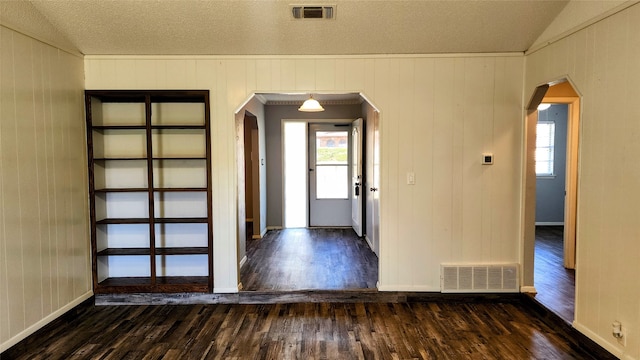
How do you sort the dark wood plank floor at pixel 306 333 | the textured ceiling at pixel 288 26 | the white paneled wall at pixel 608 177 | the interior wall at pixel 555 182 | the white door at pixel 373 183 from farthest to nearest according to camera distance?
the interior wall at pixel 555 182 → the white door at pixel 373 183 → the textured ceiling at pixel 288 26 → the dark wood plank floor at pixel 306 333 → the white paneled wall at pixel 608 177

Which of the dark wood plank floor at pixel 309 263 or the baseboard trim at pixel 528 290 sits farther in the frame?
the dark wood plank floor at pixel 309 263

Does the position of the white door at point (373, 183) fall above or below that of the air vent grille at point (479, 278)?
above

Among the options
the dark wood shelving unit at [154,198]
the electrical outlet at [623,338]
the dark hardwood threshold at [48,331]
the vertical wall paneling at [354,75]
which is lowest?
the dark hardwood threshold at [48,331]

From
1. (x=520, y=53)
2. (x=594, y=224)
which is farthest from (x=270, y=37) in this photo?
(x=594, y=224)

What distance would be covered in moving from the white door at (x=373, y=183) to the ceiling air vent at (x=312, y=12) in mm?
1863

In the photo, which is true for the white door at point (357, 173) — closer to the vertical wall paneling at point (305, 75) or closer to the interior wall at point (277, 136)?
the interior wall at point (277, 136)

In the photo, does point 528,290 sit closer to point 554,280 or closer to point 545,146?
point 554,280

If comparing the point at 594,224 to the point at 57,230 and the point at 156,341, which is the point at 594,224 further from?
the point at 57,230

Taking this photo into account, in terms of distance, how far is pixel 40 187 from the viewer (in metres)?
2.87

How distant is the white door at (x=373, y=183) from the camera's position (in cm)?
479

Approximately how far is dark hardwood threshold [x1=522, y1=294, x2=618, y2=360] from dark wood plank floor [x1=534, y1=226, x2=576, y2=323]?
0.04m

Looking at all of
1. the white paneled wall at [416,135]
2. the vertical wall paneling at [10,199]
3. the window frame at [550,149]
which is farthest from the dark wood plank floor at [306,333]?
the window frame at [550,149]

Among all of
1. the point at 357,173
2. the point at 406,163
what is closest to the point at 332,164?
the point at 357,173

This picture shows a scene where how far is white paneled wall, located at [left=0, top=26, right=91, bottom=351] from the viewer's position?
257 centimetres
